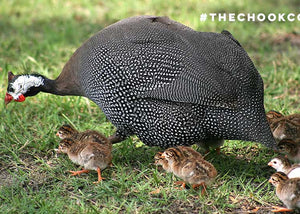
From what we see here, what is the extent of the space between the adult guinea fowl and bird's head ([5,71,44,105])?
55 cm

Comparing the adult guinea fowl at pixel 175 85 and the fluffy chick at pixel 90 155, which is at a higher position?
the adult guinea fowl at pixel 175 85

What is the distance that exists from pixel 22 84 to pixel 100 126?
2.59ft

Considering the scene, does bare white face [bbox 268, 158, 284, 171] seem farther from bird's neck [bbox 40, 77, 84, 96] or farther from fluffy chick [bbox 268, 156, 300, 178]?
bird's neck [bbox 40, 77, 84, 96]

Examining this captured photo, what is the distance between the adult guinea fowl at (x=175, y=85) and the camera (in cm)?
365

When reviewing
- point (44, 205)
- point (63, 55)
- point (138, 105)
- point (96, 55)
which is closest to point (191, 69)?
point (138, 105)

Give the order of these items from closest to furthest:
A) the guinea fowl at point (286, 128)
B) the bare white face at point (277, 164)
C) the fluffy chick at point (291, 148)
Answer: the bare white face at point (277, 164)
the fluffy chick at point (291, 148)
the guinea fowl at point (286, 128)

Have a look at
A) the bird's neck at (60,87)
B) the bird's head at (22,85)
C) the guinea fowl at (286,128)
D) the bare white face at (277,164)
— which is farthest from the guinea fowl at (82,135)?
the guinea fowl at (286,128)

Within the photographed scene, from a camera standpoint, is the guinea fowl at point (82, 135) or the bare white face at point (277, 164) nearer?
the bare white face at point (277, 164)

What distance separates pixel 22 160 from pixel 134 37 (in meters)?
1.36

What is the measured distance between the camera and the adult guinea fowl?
3654 mm

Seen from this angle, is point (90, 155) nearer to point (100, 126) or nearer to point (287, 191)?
point (100, 126)

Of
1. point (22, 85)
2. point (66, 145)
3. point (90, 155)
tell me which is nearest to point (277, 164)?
point (90, 155)

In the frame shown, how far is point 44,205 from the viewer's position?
11.2ft

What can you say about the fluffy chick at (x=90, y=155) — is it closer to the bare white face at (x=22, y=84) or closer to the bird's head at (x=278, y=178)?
the bare white face at (x=22, y=84)
